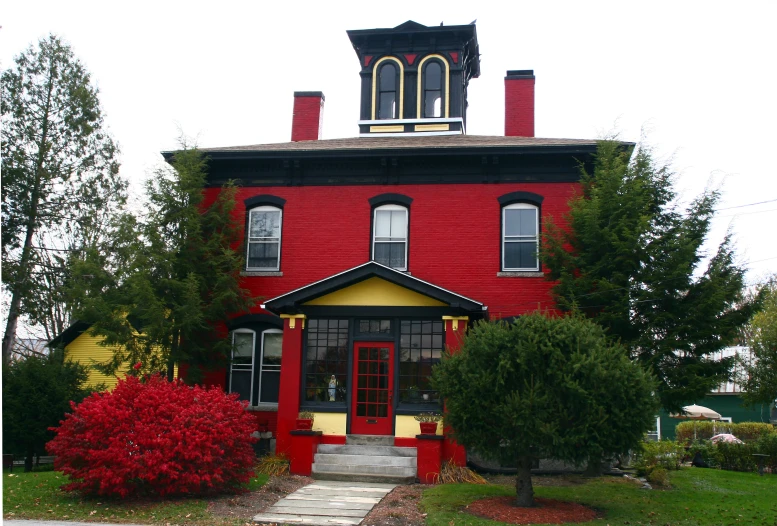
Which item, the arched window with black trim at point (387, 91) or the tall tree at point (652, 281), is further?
the arched window with black trim at point (387, 91)

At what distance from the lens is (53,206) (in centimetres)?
2453

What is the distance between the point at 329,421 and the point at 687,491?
7.43 meters

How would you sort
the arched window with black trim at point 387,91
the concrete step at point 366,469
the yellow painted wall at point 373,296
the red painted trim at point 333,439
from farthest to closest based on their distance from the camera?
the arched window with black trim at point 387,91
the yellow painted wall at point 373,296
the red painted trim at point 333,439
the concrete step at point 366,469

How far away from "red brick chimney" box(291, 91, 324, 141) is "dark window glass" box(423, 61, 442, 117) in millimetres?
3382

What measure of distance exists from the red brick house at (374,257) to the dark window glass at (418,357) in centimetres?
3

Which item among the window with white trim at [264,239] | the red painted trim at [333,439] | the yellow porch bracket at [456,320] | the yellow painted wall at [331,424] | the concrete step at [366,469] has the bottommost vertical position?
the concrete step at [366,469]

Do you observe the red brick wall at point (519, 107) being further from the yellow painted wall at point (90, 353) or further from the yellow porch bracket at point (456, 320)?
the yellow painted wall at point (90, 353)

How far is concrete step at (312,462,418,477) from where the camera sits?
48.4 ft

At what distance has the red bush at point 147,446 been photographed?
11508mm

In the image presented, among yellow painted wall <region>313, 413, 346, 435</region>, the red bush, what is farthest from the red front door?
the red bush

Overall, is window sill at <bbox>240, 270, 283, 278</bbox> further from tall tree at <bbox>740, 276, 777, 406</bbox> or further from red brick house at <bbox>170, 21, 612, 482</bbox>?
tall tree at <bbox>740, 276, 777, 406</bbox>

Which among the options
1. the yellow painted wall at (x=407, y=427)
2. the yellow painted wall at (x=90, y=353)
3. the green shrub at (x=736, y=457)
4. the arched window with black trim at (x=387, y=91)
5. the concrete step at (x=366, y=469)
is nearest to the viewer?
the concrete step at (x=366, y=469)

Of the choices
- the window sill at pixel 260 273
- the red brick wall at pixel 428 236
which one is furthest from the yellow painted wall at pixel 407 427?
the window sill at pixel 260 273

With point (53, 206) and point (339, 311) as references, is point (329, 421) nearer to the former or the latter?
point (339, 311)
